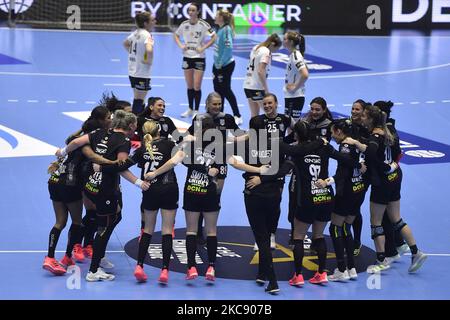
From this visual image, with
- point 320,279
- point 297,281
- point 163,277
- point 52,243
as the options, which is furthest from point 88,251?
point 320,279

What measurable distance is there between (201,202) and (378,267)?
2494 mm

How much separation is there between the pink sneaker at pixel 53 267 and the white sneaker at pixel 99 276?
1.18ft

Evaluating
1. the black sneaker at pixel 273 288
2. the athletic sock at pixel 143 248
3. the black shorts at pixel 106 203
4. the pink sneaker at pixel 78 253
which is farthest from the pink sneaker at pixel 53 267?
the black sneaker at pixel 273 288

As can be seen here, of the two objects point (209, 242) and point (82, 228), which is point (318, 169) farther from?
point (82, 228)

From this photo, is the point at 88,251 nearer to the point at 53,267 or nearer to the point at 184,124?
the point at 53,267

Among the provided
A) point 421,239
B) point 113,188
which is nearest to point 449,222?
point 421,239

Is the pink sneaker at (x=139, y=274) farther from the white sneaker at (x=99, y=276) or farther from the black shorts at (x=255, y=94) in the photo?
the black shorts at (x=255, y=94)

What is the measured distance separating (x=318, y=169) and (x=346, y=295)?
1.52 metres

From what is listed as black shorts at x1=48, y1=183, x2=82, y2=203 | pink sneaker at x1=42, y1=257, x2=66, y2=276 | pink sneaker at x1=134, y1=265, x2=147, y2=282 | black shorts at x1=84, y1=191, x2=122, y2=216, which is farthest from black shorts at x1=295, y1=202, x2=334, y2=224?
pink sneaker at x1=42, y1=257, x2=66, y2=276

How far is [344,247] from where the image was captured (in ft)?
37.5

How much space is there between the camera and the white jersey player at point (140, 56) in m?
17.4

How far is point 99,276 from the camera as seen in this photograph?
35.3 ft

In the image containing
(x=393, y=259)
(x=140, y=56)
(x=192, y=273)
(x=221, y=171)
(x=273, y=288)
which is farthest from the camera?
(x=140, y=56)

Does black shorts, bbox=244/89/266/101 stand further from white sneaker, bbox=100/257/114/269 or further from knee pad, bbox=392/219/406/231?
white sneaker, bbox=100/257/114/269
